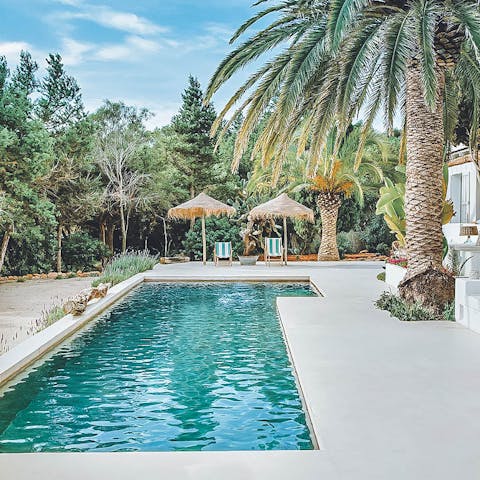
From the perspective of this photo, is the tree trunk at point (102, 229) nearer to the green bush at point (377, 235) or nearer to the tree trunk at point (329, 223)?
the tree trunk at point (329, 223)

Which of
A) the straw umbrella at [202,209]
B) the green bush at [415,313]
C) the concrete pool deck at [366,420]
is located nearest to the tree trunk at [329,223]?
the straw umbrella at [202,209]

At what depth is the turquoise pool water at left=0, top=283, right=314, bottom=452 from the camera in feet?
15.6

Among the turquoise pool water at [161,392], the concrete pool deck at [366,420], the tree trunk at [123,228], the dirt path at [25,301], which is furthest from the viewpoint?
the tree trunk at [123,228]

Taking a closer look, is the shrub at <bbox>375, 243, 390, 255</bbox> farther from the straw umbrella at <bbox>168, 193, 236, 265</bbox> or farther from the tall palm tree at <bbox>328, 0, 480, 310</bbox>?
the tall palm tree at <bbox>328, 0, 480, 310</bbox>

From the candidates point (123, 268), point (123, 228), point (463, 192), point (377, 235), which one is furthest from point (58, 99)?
point (463, 192)

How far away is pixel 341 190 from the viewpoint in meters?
23.6

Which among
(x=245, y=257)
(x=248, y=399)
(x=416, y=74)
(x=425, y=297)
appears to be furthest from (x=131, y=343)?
(x=245, y=257)

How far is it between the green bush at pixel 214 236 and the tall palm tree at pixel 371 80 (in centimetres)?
1284

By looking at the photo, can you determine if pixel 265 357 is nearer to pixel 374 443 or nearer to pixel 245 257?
pixel 374 443

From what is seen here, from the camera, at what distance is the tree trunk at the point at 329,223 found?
23.8m

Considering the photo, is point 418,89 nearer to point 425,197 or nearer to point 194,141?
point 425,197

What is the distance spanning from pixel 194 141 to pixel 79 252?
29.0 ft

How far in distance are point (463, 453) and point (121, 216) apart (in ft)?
70.6

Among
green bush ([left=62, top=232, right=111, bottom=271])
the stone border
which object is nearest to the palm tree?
the stone border
